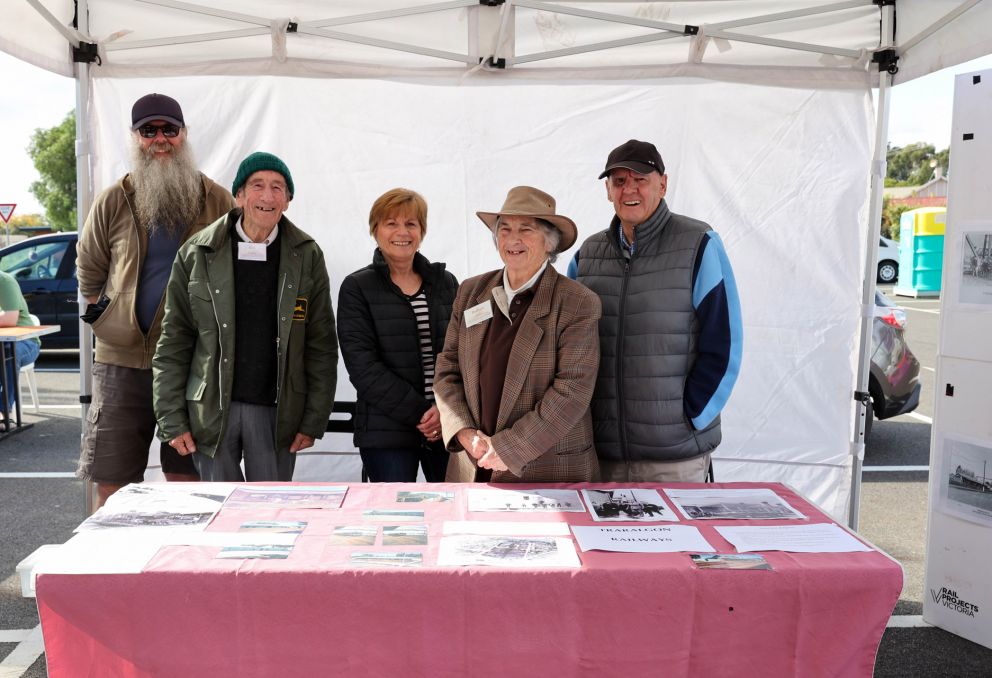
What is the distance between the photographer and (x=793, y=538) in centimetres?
185

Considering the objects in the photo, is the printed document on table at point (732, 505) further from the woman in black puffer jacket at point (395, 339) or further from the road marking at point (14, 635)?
the road marking at point (14, 635)

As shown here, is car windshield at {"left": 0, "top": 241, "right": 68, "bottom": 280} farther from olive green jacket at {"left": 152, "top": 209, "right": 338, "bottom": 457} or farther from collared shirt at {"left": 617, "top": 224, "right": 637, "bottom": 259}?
collared shirt at {"left": 617, "top": 224, "right": 637, "bottom": 259}

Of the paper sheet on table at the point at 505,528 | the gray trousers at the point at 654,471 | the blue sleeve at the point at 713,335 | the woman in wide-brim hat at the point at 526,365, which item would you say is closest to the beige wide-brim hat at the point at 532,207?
the woman in wide-brim hat at the point at 526,365

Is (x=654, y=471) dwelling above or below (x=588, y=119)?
below

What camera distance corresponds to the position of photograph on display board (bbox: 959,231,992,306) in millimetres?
2705

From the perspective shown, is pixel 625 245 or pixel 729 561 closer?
pixel 729 561

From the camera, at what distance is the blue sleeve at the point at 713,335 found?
2.33 metres

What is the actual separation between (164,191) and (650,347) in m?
1.76

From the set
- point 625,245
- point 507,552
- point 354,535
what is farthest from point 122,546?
point 625,245

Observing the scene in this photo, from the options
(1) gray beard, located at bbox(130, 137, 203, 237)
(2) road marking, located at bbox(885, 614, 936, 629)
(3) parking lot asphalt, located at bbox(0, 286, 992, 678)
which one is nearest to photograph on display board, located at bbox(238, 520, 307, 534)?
(3) parking lot asphalt, located at bbox(0, 286, 992, 678)

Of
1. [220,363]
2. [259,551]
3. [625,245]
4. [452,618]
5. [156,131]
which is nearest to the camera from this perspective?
[452,618]

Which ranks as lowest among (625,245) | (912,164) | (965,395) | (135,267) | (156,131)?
(965,395)

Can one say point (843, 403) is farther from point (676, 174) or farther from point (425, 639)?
point (425, 639)

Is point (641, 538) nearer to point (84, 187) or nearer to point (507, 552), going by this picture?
point (507, 552)
